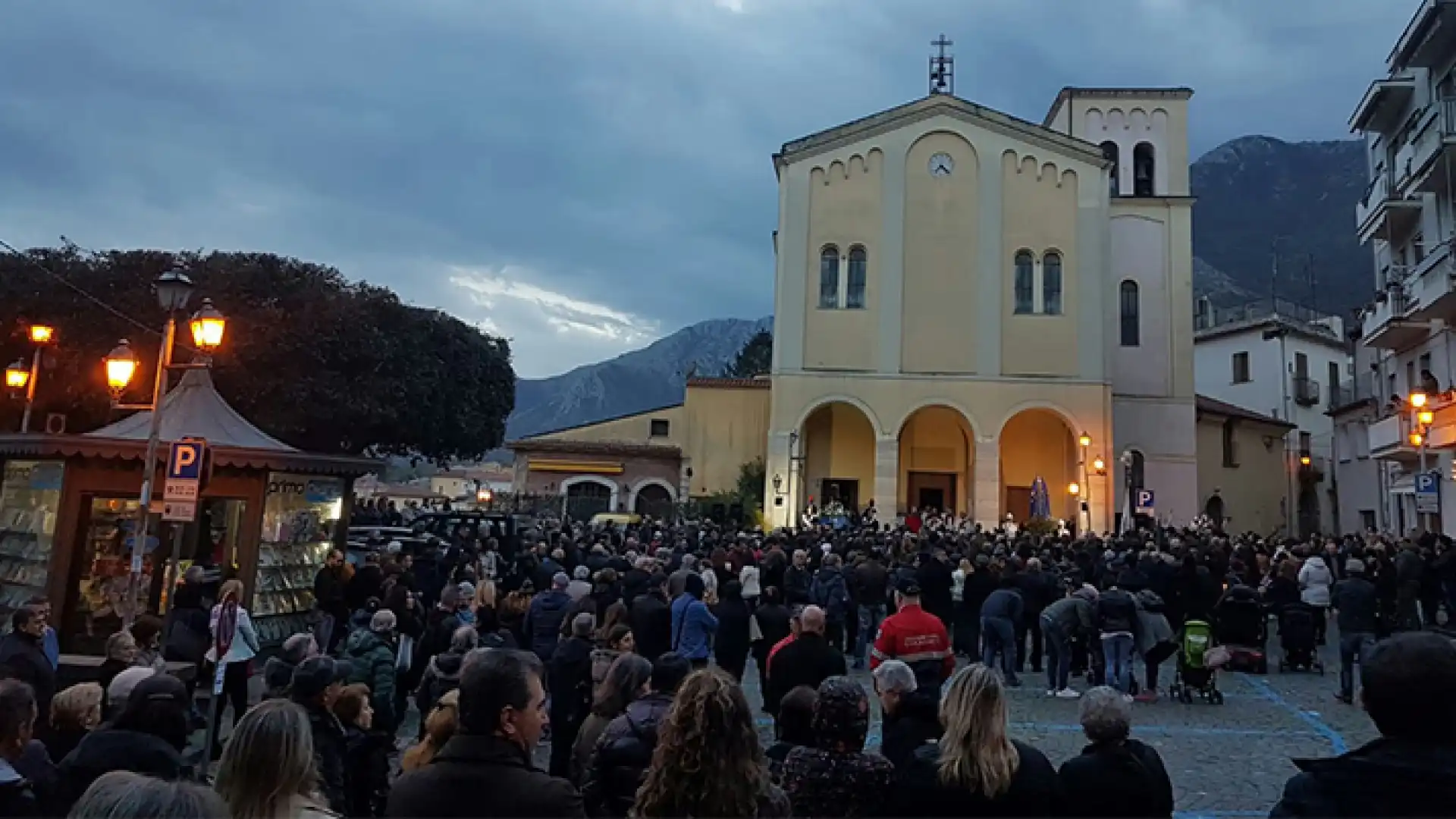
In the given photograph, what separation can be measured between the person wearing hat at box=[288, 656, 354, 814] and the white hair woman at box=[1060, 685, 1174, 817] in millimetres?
3155

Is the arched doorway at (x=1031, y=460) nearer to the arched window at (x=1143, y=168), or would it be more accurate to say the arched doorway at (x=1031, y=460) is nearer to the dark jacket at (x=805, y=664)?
the arched window at (x=1143, y=168)

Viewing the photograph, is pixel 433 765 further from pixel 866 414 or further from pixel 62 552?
pixel 866 414

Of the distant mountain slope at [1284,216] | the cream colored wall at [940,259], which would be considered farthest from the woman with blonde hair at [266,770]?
the distant mountain slope at [1284,216]

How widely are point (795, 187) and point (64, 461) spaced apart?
82.8 ft

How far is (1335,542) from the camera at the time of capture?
1870cm

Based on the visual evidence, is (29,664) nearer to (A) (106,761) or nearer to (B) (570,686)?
(A) (106,761)

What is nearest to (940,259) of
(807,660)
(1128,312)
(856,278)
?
(856,278)

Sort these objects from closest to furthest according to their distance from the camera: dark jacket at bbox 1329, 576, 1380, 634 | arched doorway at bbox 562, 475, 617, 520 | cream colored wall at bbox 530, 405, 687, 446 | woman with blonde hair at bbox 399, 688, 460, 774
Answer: woman with blonde hair at bbox 399, 688, 460, 774 < dark jacket at bbox 1329, 576, 1380, 634 < arched doorway at bbox 562, 475, 617, 520 < cream colored wall at bbox 530, 405, 687, 446

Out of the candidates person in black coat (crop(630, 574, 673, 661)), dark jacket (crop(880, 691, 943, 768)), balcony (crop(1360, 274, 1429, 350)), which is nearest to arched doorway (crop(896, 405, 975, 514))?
balcony (crop(1360, 274, 1429, 350))

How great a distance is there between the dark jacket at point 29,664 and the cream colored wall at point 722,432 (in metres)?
30.6

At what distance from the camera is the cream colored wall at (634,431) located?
3709cm

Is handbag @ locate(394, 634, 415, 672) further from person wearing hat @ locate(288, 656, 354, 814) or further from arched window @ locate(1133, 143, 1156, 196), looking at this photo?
arched window @ locate(1133, 143, 1156, 196)

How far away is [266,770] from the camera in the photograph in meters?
2.61

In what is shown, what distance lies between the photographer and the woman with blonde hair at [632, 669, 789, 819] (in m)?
2.87
